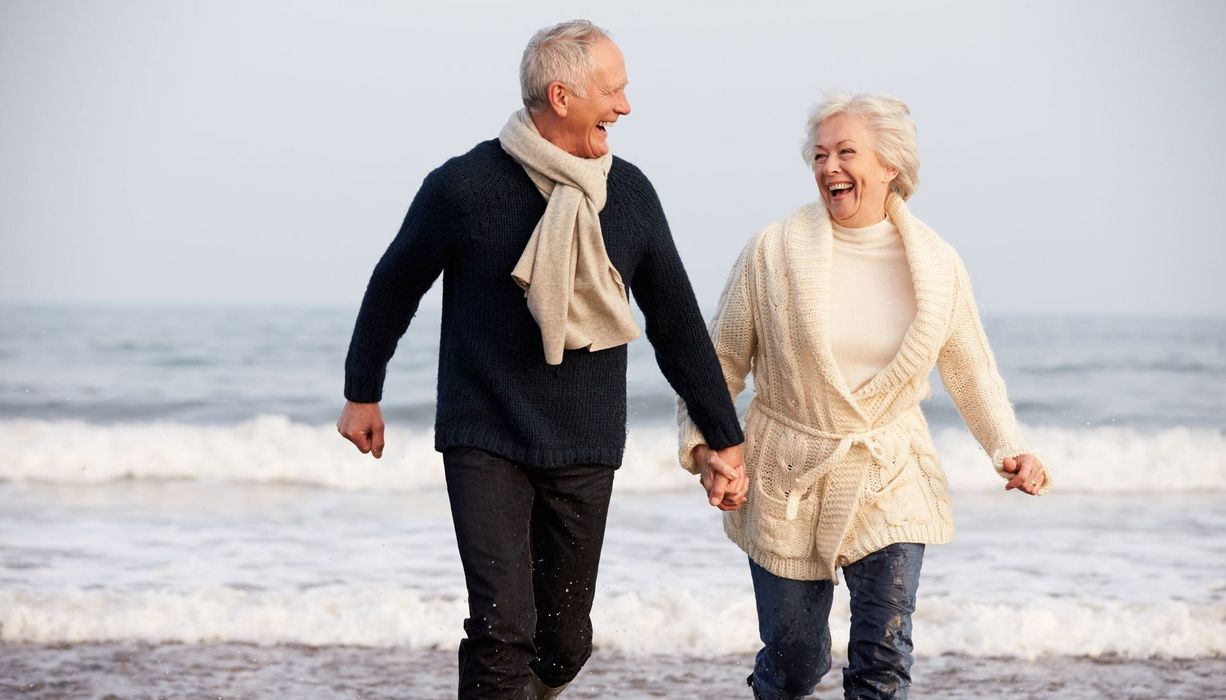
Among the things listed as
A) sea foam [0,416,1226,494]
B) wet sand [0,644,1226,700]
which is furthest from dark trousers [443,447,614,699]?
sea foam [0,416,1226,494]

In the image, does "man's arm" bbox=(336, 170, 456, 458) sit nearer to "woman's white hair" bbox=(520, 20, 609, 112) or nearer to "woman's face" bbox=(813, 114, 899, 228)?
"woman's white hair" bbox=(520, 20, 609, 112)

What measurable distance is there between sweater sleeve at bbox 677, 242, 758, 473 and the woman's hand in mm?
770

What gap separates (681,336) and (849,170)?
637 millimetres

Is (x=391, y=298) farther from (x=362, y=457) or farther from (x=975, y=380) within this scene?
(x=362, y=457)

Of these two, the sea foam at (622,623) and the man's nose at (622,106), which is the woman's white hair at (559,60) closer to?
the man's nose at (622,106)

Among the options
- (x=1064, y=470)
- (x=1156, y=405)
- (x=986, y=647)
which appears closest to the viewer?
(x=986, y=647)

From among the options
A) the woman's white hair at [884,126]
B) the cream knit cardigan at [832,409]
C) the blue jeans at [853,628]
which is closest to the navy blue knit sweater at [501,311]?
the cream knit cardigan at [832,409]

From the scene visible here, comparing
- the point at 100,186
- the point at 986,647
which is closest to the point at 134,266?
the point at 100,186

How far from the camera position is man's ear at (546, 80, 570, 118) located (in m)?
3.52

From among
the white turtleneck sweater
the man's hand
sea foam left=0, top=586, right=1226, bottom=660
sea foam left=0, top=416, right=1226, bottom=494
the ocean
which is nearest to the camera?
the man's hand

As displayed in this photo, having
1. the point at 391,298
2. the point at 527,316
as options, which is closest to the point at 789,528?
the point at 527,316

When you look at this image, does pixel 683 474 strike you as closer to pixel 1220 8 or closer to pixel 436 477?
A: pixel 436 477

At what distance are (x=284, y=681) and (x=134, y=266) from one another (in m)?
26.4

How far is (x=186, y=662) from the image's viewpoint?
18.9 feet
